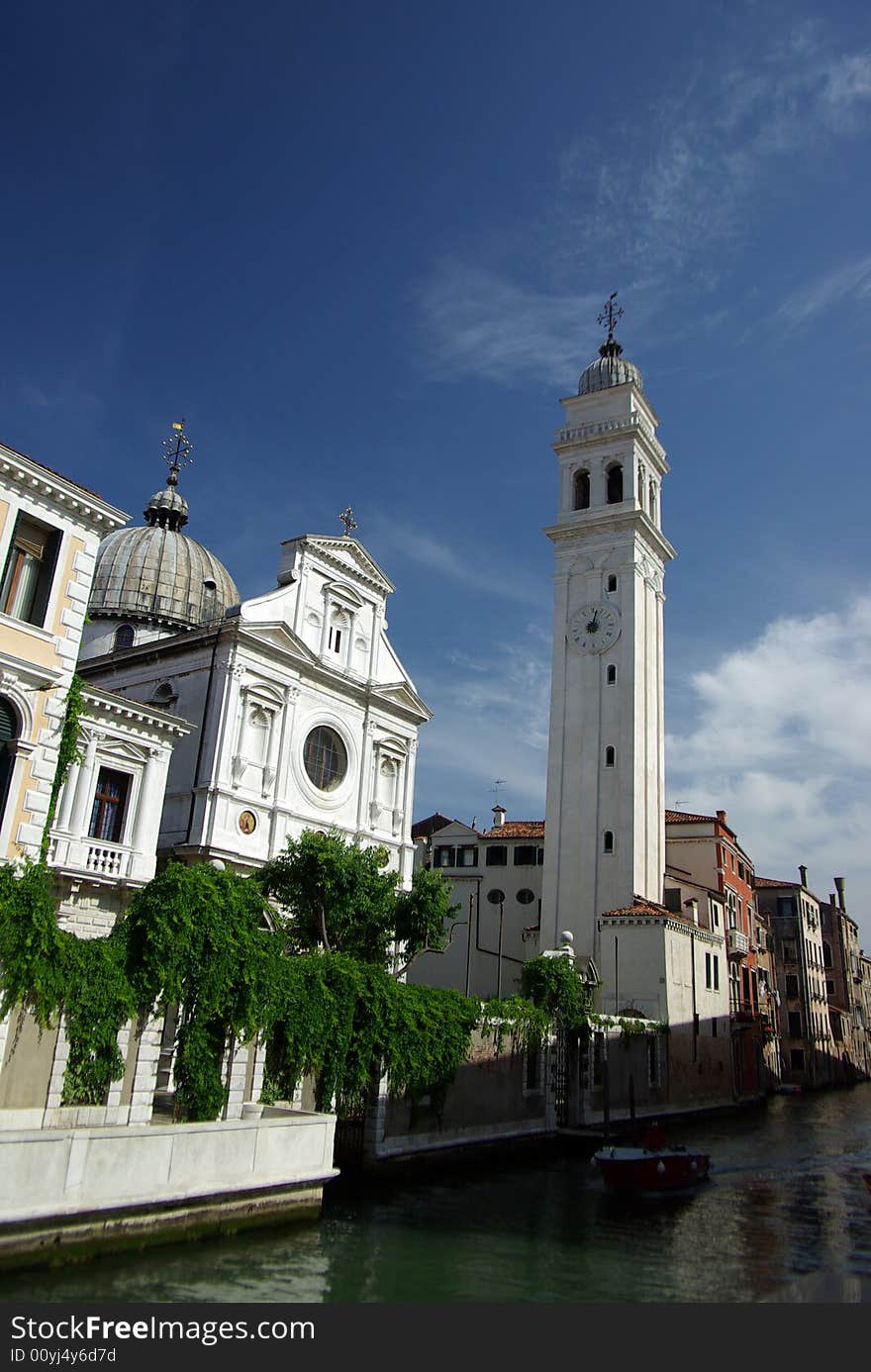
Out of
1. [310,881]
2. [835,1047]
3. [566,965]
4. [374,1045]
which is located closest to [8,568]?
[310,881]

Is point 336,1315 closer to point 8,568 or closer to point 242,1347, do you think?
point 242,1347

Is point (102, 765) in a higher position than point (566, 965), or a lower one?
higher

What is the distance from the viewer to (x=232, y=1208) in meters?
16.2

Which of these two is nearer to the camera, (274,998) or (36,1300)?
(36,1300)

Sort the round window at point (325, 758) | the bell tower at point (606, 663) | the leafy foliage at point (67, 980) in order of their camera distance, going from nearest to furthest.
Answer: the leafy foliage at point (67, 980), the round window at point (325, 758), the bell tower at point (606, 663)

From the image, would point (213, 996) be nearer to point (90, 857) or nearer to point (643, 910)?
point (90, 857)

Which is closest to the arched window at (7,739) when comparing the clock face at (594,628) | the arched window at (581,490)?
the clock face at (594,628)

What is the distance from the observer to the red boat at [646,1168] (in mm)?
22016

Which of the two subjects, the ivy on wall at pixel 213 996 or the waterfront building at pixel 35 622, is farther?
the waterfront building at pixel 35 622

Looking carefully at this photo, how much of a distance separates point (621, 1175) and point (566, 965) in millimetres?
11559

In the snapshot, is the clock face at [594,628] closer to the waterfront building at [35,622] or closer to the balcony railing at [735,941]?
the balcony railing at [735,941]

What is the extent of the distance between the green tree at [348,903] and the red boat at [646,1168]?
22.4ft

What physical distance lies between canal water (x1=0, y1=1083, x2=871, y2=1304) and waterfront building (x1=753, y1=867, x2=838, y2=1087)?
1697 inches

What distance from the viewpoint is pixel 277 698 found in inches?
1253
